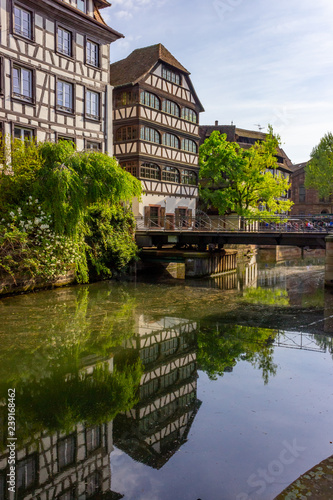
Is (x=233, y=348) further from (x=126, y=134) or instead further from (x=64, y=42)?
(x=126, y=134)

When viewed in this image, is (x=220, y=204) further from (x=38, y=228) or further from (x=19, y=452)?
(x=19, y=452)

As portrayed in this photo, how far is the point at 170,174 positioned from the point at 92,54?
36.7 ft

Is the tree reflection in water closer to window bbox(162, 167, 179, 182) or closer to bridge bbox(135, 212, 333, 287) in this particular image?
bridge bbox(135, 212, 333, 287)

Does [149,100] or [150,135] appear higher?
[149,100]

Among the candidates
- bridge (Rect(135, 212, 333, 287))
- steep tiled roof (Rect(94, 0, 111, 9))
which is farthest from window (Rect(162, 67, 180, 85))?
bridge (Rect(135, 212, 333, 287))

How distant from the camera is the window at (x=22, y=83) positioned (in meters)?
19.5

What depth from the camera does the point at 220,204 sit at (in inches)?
1369

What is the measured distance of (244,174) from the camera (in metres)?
33.4

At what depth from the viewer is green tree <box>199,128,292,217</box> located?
3328cm

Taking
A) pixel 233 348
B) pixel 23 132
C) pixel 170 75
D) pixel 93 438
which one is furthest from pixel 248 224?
pixel 93 438

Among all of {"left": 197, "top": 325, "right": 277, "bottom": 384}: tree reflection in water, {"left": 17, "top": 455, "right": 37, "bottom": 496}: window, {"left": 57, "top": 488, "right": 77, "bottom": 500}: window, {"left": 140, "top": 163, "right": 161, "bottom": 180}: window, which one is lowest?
{"left": 57, "top": 488, "right": 77, "bottom": 500}: window

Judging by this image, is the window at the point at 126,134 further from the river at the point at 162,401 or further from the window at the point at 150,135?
the river at the point at 162,401

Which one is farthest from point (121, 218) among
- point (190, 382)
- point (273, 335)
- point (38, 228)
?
point (190, 382)

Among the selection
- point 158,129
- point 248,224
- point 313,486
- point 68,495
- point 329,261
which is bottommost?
point 68,495
